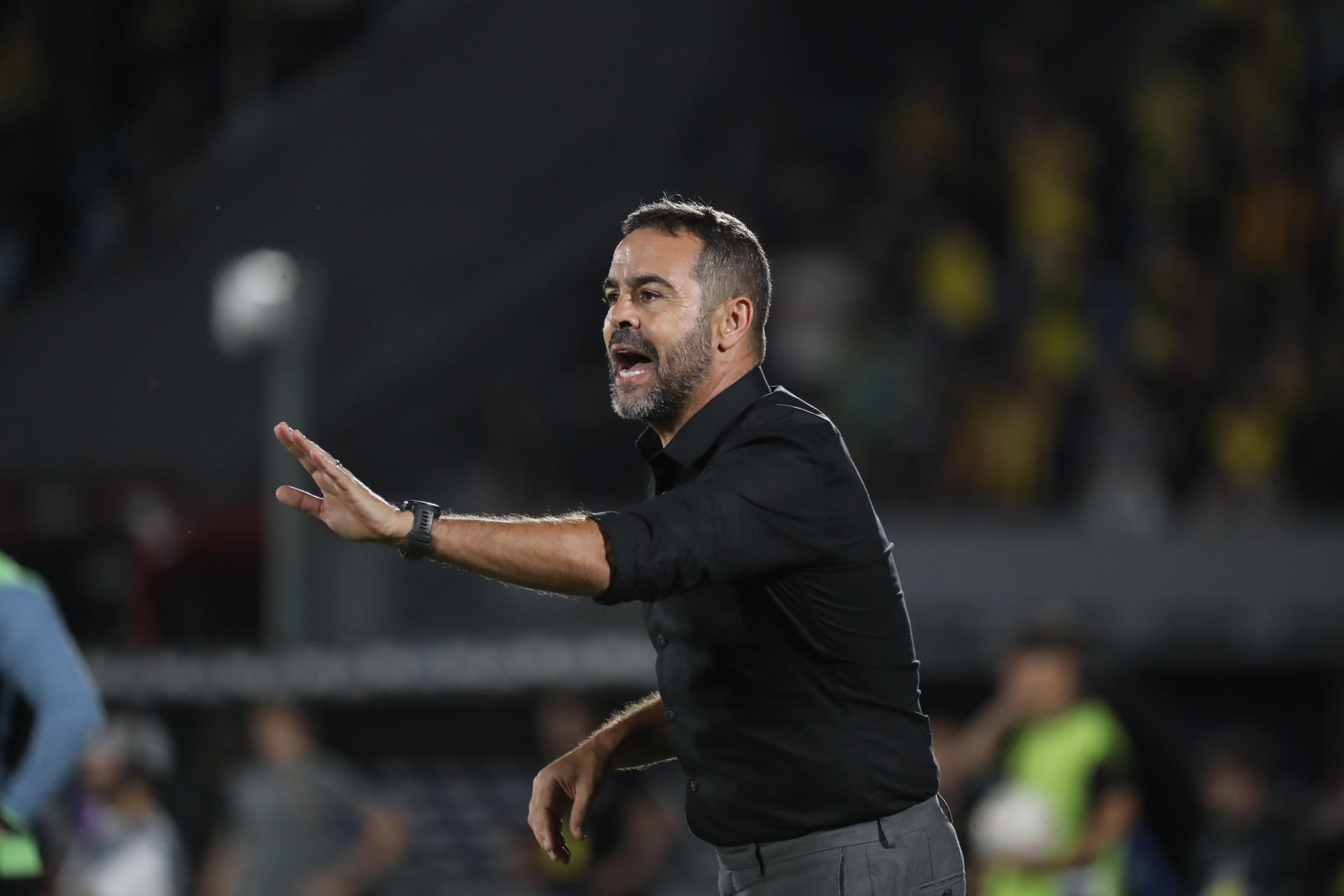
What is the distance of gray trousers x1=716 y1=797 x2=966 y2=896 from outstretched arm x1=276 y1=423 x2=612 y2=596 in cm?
75

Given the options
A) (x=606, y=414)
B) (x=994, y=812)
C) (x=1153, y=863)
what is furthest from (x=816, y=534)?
(x=606, y=414)

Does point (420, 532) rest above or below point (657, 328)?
below

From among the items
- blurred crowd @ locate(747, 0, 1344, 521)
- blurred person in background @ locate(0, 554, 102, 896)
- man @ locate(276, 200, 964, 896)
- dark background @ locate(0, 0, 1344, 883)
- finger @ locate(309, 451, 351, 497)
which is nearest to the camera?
finger @ locate(309, 451, 351, 497)

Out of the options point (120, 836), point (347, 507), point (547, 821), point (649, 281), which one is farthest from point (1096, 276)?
point (347, 507)

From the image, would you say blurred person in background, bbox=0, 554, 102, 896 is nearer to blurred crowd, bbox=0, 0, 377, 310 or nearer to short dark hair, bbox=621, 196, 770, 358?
short dark hair, bbox=621, 196, 770, 358

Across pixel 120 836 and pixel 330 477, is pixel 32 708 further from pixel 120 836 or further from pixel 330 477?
pixel 120 836

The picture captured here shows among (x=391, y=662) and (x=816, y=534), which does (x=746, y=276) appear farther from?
(x=391, y=662)

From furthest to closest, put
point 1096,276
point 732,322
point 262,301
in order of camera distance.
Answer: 1. point 1096,276
2. point 262,301
3. point 732,322

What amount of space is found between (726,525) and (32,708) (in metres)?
2.38

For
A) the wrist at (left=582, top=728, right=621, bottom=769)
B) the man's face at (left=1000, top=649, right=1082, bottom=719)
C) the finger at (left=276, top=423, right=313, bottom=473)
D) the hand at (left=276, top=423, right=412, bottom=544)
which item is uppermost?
the finger at (left=276, top=423, right=313, bottom=473)

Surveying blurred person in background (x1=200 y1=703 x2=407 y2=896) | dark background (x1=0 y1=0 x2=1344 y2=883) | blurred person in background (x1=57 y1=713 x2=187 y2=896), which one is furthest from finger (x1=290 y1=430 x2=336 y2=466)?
dark background (x1=0 y1=0 x2=1344 y2=883)

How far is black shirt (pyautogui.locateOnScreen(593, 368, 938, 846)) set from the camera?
11.8 feet

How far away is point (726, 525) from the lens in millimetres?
3445

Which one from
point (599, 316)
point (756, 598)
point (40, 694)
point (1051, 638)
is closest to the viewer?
point (756, 598)
